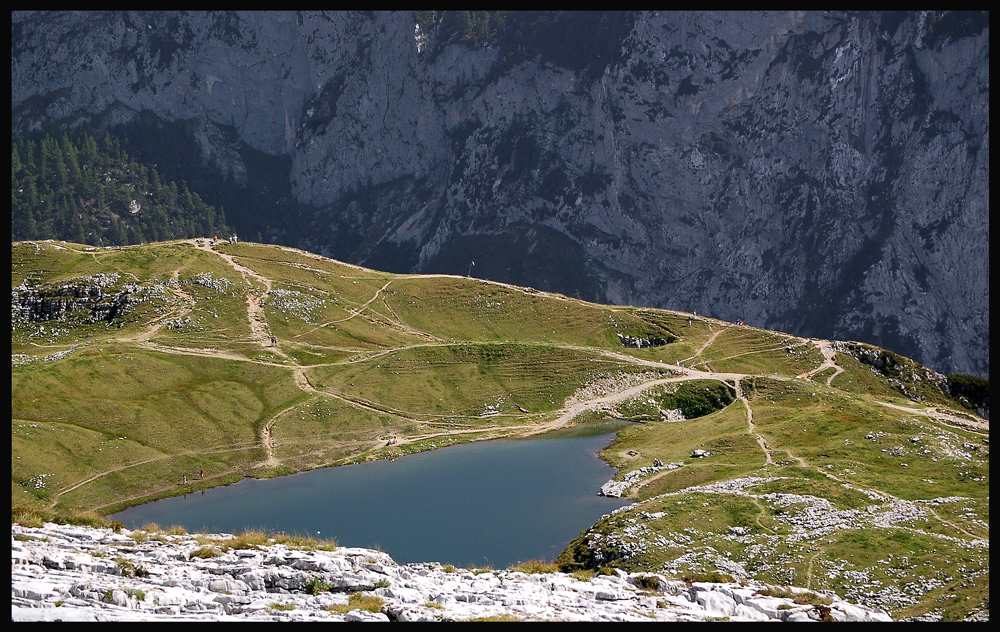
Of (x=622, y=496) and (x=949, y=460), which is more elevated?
(x=949, y=460)

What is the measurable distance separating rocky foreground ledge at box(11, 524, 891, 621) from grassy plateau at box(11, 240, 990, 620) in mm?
8320

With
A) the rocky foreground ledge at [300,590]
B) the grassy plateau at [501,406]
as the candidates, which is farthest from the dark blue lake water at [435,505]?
the rocky foreground ledge at [300,590]

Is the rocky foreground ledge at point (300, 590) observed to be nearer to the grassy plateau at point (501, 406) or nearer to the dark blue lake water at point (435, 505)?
the grassy plateau at point (501, 406)

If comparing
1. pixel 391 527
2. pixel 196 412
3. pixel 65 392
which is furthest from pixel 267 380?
pixel 391 527

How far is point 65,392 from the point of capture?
107000 millimetres

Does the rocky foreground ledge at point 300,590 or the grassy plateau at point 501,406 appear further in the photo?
the grassy plateau at point 501,406

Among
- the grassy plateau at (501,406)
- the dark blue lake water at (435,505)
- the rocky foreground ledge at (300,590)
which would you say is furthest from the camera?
the dark blue lake water at (435,505)

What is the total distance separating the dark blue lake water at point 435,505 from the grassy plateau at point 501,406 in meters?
4.18

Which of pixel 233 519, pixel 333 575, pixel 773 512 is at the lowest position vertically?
pixel 233 519

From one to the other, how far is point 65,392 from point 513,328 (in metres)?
75.9

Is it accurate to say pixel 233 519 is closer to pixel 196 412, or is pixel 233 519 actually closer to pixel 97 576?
pixel 196 412

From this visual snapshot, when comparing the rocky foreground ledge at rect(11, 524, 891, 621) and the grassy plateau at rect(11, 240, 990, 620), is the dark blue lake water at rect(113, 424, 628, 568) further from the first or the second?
the rocky foreground ledge at rect(11, 524, 891, 621)

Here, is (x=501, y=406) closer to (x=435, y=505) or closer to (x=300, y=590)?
(x=435, y=505)

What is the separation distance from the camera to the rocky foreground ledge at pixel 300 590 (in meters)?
37.9
